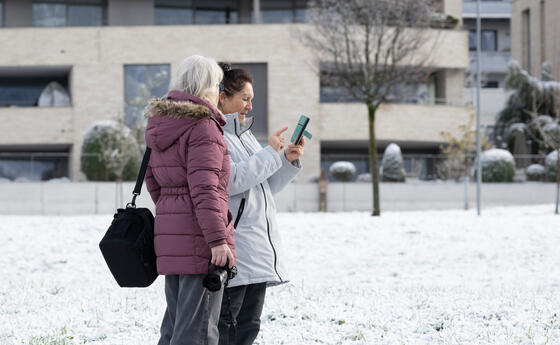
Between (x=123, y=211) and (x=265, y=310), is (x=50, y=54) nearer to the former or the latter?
(x=265, y=310)

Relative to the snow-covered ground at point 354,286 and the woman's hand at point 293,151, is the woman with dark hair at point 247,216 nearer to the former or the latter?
the woman's hand at point 293,151

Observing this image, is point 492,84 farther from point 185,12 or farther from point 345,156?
point 185,12

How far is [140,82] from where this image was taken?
27109mm

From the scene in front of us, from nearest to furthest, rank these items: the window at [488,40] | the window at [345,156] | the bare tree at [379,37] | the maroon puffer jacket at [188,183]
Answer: the maroon puffer jacket at [188,183] → the bare tree at [379,37] → the window at [345,156] → the window at [488,40]

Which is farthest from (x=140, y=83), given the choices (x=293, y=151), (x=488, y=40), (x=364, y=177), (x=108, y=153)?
(x=488, y=40)

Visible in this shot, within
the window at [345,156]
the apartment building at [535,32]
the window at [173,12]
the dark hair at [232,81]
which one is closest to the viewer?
the dark hair at [232,81]

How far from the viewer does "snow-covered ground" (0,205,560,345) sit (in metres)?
5.55

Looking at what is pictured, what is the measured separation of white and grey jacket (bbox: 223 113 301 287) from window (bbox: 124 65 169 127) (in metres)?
23.1

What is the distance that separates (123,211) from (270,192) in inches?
36.1

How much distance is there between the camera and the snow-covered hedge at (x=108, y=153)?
20.8 m

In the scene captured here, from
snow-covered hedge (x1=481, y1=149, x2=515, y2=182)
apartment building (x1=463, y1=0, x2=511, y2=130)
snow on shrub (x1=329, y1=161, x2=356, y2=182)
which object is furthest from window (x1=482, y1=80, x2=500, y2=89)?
snow on shrub (x1=329, y1=161, x2=356, y2=182)

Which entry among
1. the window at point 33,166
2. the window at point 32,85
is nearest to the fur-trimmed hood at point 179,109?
the window at point 33,166

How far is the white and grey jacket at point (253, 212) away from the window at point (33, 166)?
20.4 m

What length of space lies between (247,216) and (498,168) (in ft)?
69.3
